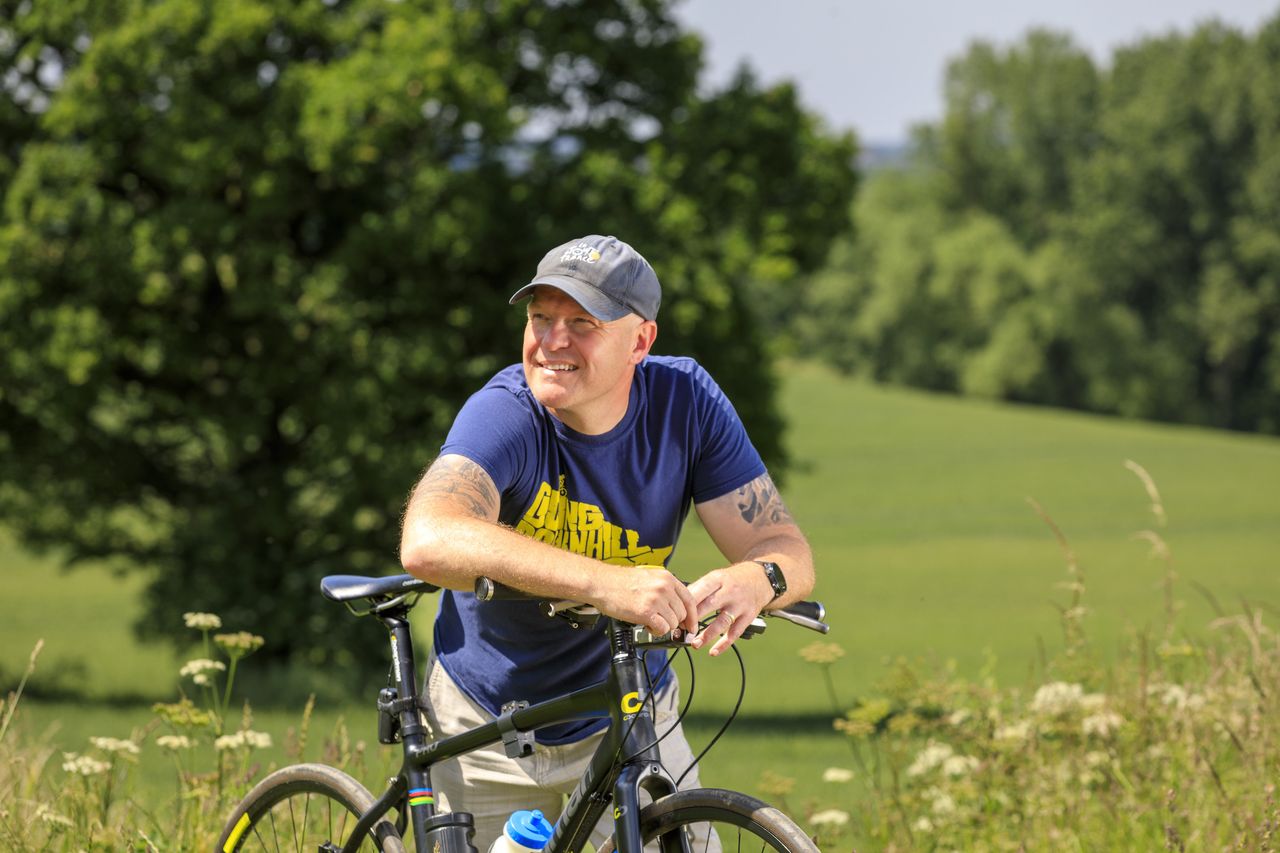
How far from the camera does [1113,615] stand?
28859 millimetres

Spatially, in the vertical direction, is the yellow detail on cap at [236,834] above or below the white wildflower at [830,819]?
above

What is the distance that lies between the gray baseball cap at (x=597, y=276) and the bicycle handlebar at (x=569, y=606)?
0.60 m

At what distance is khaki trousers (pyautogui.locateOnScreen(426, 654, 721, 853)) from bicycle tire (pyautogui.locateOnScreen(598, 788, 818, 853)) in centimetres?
55

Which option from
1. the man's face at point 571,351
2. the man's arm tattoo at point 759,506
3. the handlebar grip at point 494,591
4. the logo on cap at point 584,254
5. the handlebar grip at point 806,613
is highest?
the logo on cap at point 584,254

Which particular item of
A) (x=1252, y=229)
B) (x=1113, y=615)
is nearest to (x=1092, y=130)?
(x=1252, y=229)

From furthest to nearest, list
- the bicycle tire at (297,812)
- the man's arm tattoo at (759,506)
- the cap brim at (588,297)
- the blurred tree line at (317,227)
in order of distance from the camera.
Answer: the blurred tree line at (317,227) < the bicycle tire at (297,812) < the man's arm tattoo at (759,506) < the cap brim at (588,297)

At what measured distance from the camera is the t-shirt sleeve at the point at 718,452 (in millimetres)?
3518

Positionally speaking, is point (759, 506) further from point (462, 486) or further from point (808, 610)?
point (462, 486)

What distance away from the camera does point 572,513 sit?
3.39 meters

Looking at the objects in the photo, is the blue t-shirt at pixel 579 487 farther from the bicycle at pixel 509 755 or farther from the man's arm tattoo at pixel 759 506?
the bicycle at pixel 509 755

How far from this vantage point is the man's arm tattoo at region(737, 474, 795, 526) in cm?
349

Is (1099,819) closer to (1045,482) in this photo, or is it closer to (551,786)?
(551,786)

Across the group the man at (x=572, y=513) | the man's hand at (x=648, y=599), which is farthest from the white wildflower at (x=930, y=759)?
the man's hand at (x=648, y=599)

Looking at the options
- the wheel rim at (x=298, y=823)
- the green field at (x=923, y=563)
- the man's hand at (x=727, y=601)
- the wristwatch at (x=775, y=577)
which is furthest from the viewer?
the green field at (x=923, y=563)
